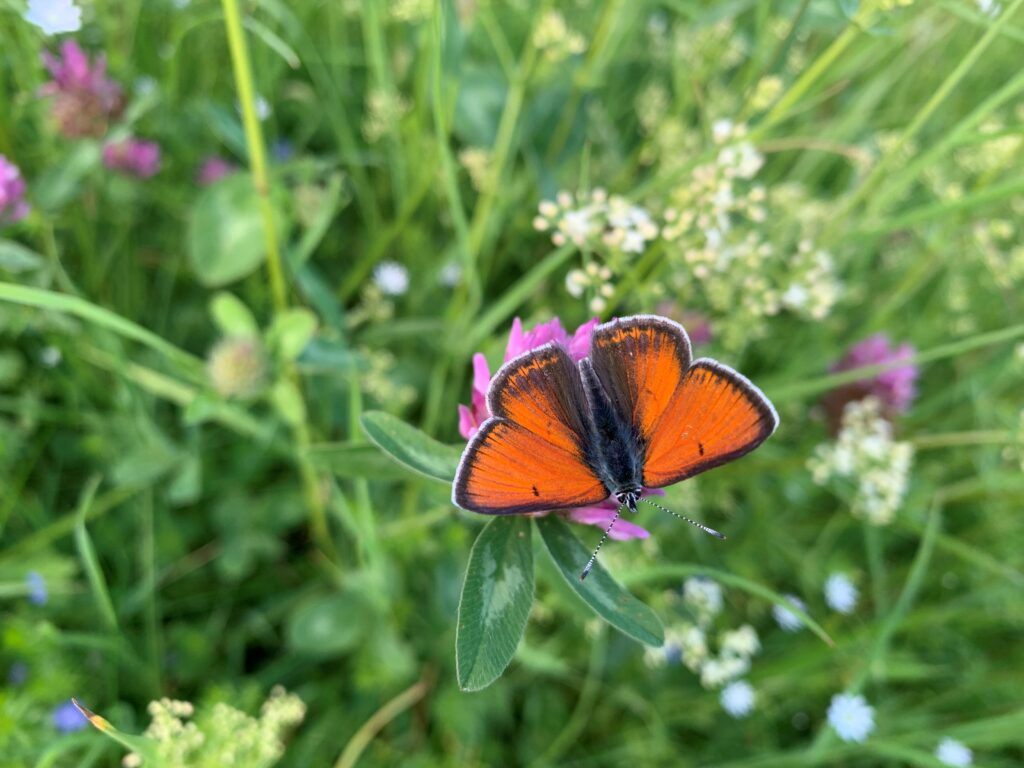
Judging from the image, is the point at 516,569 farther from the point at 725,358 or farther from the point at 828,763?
the point at 828,763

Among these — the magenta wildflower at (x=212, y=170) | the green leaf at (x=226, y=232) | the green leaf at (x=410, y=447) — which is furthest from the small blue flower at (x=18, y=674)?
the magenta wildflower at (x=212, y=170)

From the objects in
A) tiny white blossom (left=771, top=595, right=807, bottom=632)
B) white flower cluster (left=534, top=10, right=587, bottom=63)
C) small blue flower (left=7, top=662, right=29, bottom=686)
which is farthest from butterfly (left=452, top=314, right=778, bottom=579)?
small blue flower (left=7, top=662, right=29, bottom=686)

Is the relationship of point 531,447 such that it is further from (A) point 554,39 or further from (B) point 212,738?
(A) point 554,39

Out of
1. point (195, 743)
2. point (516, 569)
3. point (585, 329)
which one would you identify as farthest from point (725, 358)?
point (195, 743)

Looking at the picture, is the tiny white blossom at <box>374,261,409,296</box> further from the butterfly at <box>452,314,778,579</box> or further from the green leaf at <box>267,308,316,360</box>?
the butterfly at <box>452,314,778,579</box>

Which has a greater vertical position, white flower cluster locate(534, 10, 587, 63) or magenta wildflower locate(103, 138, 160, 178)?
white flower cluster locate(534, 10, 587, 63)

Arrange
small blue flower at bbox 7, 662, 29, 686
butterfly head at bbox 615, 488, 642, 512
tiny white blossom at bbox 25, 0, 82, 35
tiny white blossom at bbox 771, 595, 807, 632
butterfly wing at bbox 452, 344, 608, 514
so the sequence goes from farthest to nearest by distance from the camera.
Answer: tiny white blossom at bbox 771, 595, 807, 632
small blue flower at bbox 7, 662, 29, 686
tiny white blossom at bbox 25, 0, 82, 35
butterfly head at bbox 615, 488, 642, 512
butterfly wing at bbox 452, 344, 608, 514
